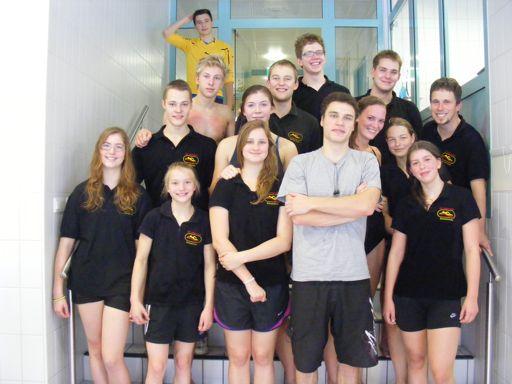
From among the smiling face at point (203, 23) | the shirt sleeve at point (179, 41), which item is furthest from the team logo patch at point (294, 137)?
the shirt sleeve at point (179, 41)

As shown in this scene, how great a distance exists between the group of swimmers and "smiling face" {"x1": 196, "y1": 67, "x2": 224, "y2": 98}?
313mm

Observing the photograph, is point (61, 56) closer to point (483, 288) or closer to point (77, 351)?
point (77, 351)

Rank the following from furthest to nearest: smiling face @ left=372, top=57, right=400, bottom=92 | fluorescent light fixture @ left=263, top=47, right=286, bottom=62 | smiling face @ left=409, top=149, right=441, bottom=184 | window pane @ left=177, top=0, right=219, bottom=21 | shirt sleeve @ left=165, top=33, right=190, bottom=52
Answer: fluorescent light fixture @ left=263, top=47, right=286, bottom=62, window pane @ left=177, top=0, right=219, bottom=21, shirt sleeve @ left=165, top=33, right=190, bottom=52, smiling face @ left=372, top=57, right=400, bottom=92, smiling face @ left=409, top=149, right=441, bottom=184

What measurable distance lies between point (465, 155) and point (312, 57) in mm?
1248

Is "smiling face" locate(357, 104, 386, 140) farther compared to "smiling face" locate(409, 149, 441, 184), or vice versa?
"smiling face" locate(357, 104, 386, 140)

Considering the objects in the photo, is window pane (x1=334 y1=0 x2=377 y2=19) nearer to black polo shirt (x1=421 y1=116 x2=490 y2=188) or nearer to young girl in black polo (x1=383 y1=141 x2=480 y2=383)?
black polo shirt (x1=421 y1=116 x2=490 y2=188)

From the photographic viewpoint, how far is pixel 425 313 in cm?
242

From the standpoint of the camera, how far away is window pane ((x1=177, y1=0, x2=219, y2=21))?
579 cm

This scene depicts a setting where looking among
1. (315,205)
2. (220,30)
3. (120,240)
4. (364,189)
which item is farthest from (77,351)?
(220,30)

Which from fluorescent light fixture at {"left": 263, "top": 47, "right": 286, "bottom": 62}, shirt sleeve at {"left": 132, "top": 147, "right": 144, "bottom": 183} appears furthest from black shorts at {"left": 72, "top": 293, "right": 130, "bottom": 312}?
fluorescent light fixture at {"left": 263, "top": 47, "right": 286, "bottom": 62}

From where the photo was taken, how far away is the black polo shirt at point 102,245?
2.55 metres

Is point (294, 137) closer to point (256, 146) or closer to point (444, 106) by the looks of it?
point (256, 146)

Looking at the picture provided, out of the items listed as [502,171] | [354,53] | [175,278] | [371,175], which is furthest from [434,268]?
[354,53]

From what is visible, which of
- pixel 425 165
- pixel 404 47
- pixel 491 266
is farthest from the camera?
pixel 404 47
